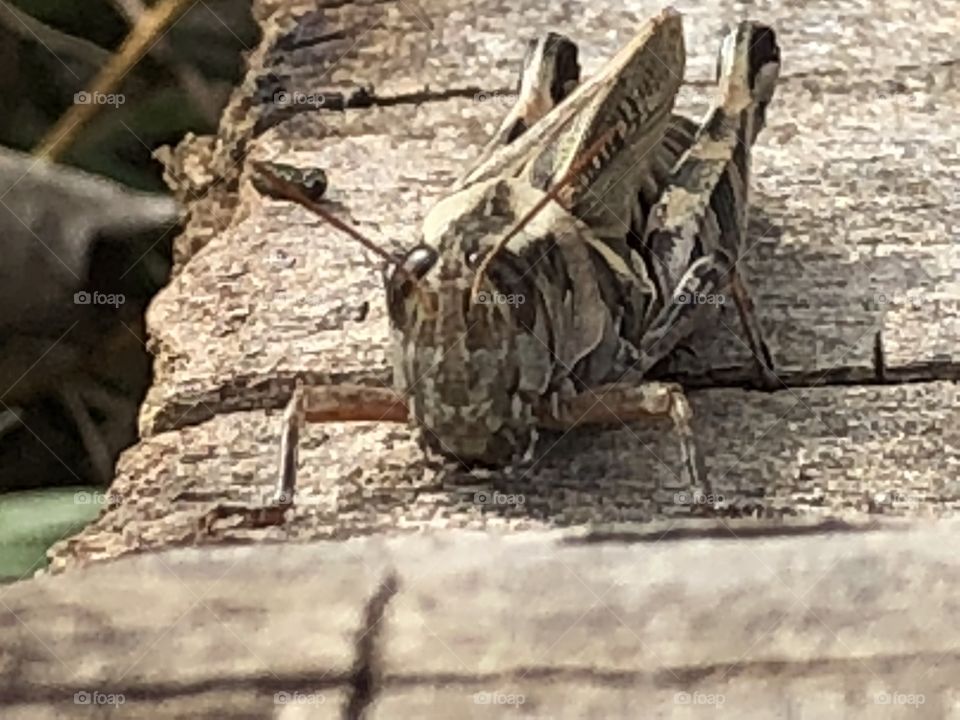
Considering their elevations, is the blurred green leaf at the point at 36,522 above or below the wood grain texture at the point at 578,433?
below

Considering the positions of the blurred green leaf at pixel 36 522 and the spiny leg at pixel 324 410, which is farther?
the blurred green leaf at pixel 36 522

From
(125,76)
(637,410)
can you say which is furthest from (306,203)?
(125,76)

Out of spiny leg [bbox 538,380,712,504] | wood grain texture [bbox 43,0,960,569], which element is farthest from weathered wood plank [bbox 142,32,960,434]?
spiny leg [bbox 538,380,712,504]

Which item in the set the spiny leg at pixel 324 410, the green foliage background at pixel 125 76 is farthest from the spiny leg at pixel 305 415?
the green foliage background at pixel 125 76

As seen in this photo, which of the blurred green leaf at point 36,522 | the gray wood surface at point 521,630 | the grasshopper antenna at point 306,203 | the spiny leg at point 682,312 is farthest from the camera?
the blurred green leaf at point 36,522

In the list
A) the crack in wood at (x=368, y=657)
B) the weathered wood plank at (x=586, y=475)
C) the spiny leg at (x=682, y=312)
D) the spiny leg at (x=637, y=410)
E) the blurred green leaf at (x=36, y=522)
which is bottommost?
the blurred green leaf at (x=36, y=522)

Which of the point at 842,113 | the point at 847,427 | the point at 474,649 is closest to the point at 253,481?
the point at 474,649

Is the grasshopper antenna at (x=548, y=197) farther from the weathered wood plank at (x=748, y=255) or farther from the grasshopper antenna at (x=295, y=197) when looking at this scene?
the weathered wood plank at (x=748, y=255)

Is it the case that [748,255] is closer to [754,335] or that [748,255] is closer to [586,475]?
[754,335]
